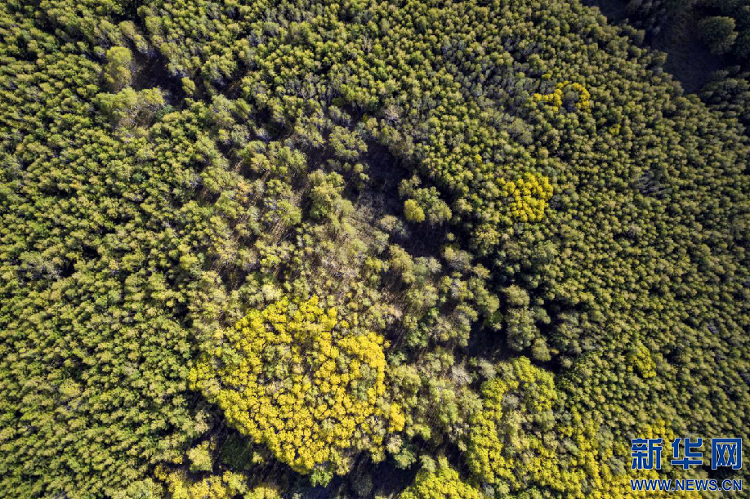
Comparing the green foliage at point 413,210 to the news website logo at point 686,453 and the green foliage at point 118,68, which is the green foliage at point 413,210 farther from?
the green foliage at point 118,68

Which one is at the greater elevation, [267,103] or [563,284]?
[563,284]

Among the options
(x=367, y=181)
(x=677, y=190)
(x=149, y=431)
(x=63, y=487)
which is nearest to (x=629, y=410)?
(x=677, y=190)

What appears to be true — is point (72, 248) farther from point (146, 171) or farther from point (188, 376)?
point (188, 376)

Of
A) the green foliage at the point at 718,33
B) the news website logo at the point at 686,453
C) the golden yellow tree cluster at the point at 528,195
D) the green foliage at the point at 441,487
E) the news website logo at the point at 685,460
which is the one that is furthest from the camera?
the green foliage at the point at 718,33

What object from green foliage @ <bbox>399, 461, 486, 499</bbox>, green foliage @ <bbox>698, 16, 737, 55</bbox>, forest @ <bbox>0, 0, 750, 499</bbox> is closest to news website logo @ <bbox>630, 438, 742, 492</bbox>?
forest @ <bbox>0, 0, 750, 499</bbox>

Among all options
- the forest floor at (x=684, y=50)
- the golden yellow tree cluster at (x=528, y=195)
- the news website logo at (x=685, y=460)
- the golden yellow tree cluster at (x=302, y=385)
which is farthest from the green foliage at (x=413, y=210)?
the forest floor at (x=684, y=50)
